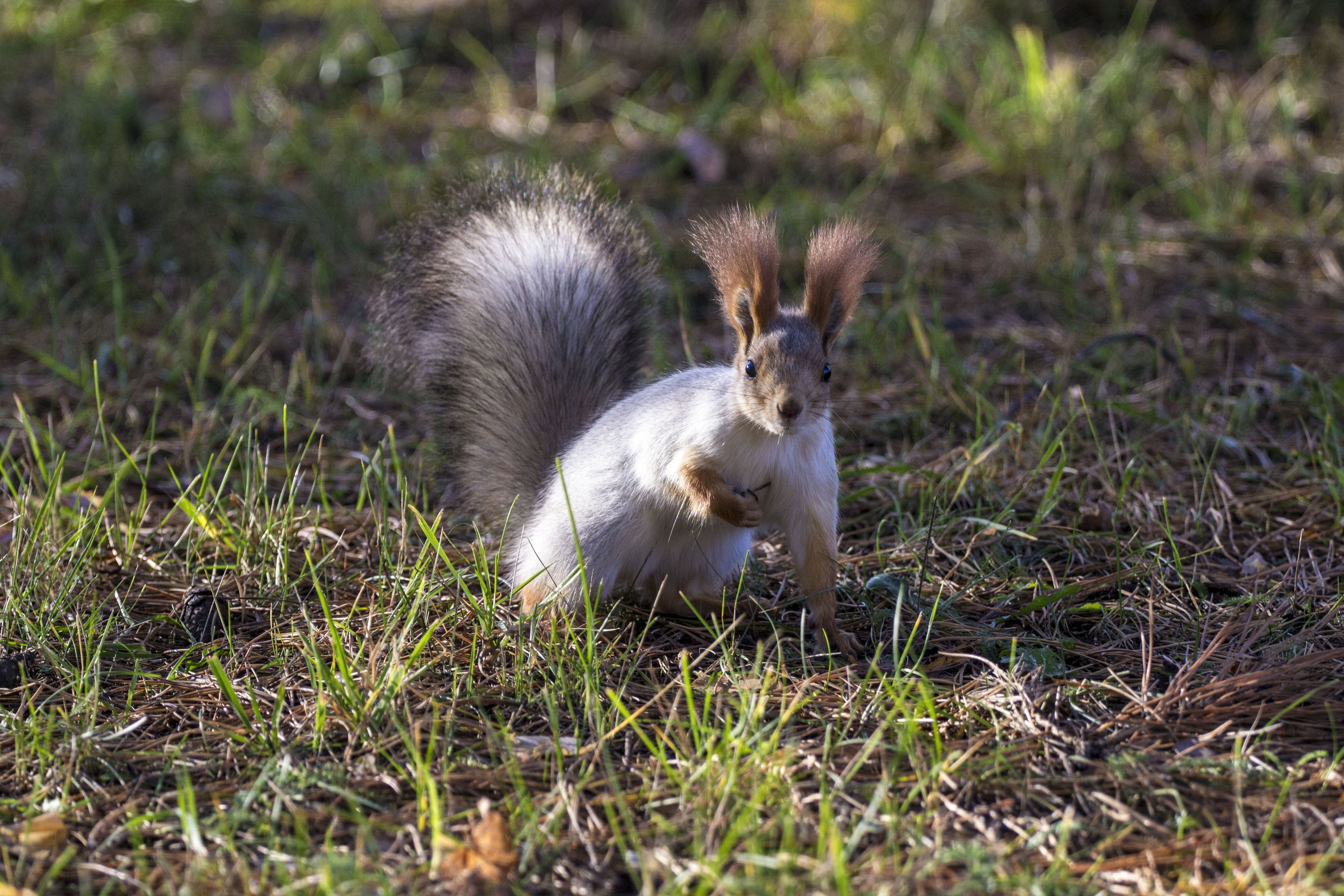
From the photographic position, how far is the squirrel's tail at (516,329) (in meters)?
2.57

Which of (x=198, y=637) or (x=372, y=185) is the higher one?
(x=372, y=185)

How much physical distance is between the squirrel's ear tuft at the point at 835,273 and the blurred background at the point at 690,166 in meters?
1.01

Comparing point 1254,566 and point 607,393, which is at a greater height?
point 607,393

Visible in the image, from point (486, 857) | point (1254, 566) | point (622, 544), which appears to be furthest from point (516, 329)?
point (1254, 566)

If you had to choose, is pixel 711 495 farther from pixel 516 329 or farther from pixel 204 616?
pixel 204 616

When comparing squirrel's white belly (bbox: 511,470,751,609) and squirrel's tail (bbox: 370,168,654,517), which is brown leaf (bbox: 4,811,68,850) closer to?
squirrel's white belly (bbox: 511,470,751,609)

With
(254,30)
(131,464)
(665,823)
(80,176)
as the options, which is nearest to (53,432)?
(131,464)

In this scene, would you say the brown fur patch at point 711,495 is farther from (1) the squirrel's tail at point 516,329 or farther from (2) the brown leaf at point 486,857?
(2) the brown leaf at point 486,857

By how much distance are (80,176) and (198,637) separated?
2721 mm

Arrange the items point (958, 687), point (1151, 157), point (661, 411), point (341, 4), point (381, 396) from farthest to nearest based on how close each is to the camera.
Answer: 1. point (341, 4)
2. point (1151, 157)
3. point (381, 396)
4. point (661, 411)
5. point (958, 687)

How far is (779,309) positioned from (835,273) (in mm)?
123

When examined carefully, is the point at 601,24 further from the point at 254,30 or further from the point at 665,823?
the point at 665,823

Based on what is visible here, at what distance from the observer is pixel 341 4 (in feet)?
19.9

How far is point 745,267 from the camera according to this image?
2127mm
